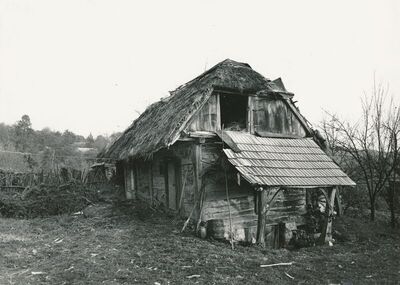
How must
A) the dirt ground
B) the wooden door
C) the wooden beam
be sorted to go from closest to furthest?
the dirt ground < the wooden beam < the wooden door

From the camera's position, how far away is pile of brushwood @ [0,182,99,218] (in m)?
14.2

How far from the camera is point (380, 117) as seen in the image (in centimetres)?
1547

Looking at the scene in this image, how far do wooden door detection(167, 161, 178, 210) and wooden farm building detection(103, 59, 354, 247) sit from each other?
0.12 ft

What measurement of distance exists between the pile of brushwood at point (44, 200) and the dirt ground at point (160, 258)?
6.22 feet

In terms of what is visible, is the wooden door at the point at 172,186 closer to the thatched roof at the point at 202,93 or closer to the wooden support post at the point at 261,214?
the thatched roof at the point at 202,93

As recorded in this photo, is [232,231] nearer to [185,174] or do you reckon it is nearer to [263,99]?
[185,174]

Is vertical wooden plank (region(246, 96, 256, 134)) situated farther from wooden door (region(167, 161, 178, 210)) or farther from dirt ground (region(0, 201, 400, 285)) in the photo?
dirt ground (region(0, 201, 400, 285))

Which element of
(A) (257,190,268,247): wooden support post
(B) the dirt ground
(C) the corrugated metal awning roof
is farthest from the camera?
(C) the corrugated metal awning roof

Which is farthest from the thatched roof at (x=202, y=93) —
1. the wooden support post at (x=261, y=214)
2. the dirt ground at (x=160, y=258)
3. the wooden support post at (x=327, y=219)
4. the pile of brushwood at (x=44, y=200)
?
the wooden support post at (x=327, y=219)

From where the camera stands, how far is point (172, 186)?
1288 cm

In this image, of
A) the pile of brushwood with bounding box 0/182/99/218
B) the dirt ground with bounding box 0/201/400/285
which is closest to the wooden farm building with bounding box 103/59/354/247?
the dirt ground with bounding box 0/201/400/285

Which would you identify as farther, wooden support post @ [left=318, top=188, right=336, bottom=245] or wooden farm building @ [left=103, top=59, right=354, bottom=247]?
wooden support post @ [left=318, top=188, right=336, bottom=245]

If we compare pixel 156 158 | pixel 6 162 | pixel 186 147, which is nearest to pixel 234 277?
pixel 186 147

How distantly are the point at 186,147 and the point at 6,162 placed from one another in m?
22.4
